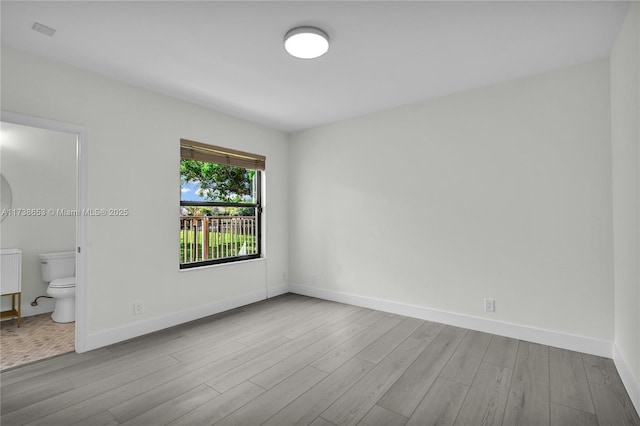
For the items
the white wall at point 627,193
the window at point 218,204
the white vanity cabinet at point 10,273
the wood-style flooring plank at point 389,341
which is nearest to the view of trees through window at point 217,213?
the window at point 218,204

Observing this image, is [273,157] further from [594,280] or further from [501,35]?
[594,280]

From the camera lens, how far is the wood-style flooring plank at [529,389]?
73.4 inches

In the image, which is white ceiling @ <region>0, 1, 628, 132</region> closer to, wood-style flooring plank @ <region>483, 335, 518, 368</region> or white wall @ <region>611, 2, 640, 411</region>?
white wall @ <region>611, 2, 640, 411</region>

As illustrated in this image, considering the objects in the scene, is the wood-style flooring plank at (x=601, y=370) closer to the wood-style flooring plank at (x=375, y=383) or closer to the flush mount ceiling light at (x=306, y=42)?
the wood-style flooring plank at (x=375, y=383)

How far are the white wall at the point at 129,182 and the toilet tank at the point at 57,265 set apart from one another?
1556 millimetres

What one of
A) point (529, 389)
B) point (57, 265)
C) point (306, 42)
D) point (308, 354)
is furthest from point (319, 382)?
point (57, 265)

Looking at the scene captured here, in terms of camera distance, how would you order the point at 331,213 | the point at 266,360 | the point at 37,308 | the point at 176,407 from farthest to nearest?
1. the point at 331,213
2. the point at 37,308
3. the point at 266,360
4. the point at 176,407

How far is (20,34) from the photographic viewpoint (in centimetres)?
226

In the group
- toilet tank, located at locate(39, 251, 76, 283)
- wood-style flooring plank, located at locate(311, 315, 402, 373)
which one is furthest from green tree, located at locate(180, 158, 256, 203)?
wood-style flooring plank, located at locate(311, 315, 402, 373)

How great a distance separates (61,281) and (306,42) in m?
3.71

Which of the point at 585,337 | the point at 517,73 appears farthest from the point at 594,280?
the point at 517,73

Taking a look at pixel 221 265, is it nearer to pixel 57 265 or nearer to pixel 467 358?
pixel 57 265

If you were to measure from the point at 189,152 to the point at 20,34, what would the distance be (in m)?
1.61

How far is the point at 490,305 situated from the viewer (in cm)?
315
